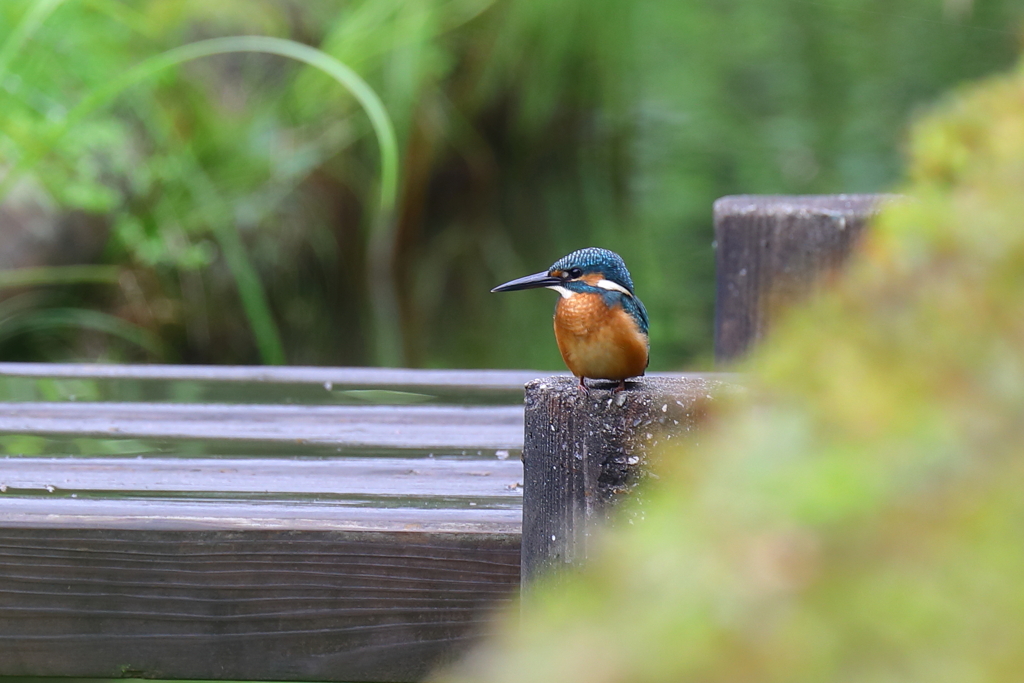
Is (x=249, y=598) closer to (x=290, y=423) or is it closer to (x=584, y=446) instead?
(x=584, y=446)

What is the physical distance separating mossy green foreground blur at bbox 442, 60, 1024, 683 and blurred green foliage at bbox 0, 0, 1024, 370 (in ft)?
9.98

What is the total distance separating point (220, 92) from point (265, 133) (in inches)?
42.0

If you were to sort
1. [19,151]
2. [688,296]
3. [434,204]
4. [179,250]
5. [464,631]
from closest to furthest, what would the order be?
[464,631] → [19,151] → [179,250] → [688,296] → [434,204]

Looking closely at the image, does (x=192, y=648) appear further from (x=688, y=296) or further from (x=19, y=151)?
(x=688, y=296)

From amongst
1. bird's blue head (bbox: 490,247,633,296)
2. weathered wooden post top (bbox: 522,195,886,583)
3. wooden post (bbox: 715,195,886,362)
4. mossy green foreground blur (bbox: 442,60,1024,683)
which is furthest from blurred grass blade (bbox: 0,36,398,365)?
mossy green foreground blur (bbox: 442,60,1024,683)

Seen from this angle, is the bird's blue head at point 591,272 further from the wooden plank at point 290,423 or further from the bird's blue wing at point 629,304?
the wooden plank at point 290,423

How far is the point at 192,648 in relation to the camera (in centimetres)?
118

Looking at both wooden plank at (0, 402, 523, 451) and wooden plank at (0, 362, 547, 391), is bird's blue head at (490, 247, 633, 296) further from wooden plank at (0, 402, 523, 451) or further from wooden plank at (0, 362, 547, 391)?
wooden plank at (0, 362, 547, 391)

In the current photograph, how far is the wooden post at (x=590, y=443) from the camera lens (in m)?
0.91

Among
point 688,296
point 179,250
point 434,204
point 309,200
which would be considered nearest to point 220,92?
point 309,200

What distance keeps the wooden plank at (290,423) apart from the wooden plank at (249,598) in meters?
0.55

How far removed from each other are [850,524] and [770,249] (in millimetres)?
1719

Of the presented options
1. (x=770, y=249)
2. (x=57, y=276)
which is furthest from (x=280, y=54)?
(x=770, y=249)

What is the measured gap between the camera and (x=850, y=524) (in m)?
0.31
